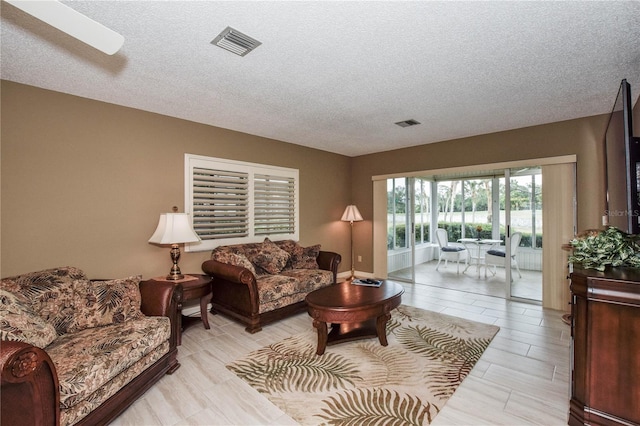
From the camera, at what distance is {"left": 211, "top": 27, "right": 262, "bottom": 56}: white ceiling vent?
2.01 metres

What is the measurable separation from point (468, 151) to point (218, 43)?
166 inches

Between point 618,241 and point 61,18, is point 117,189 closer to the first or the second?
point 61,18

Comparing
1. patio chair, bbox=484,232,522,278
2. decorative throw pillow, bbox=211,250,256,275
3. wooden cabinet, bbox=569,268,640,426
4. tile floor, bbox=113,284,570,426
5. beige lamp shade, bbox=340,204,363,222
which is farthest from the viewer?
beige lamp shade, bbox=340,204,363,222

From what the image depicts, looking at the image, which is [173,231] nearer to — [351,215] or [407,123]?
[407,123]

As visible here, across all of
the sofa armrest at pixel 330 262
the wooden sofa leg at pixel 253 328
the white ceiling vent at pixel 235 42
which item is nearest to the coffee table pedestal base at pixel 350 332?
the wooden sofa leg at pixel 253 328

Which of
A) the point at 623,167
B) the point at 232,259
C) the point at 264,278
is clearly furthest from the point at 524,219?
the point at 232,259

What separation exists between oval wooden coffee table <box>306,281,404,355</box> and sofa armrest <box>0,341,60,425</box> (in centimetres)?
186

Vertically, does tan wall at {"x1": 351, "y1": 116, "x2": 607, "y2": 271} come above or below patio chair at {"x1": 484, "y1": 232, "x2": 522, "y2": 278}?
above

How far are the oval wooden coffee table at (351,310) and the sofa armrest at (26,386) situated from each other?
1.86 metres

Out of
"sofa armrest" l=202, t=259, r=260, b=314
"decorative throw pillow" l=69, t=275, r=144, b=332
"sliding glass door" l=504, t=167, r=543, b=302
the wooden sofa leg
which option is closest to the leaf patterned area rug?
the wooden sofa leg

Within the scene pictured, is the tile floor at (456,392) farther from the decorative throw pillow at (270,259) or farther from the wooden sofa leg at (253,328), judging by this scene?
the decorative throw pillow at (270,259)

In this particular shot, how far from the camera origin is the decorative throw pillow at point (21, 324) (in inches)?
67.9

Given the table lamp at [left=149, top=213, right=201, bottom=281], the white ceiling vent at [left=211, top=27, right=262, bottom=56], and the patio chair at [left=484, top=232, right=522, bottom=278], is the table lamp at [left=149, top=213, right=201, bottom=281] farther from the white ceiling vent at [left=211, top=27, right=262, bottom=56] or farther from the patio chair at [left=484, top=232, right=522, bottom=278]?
the patio chair at [left=484, top=232, right=522, bottom=278]

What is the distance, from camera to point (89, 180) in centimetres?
311
